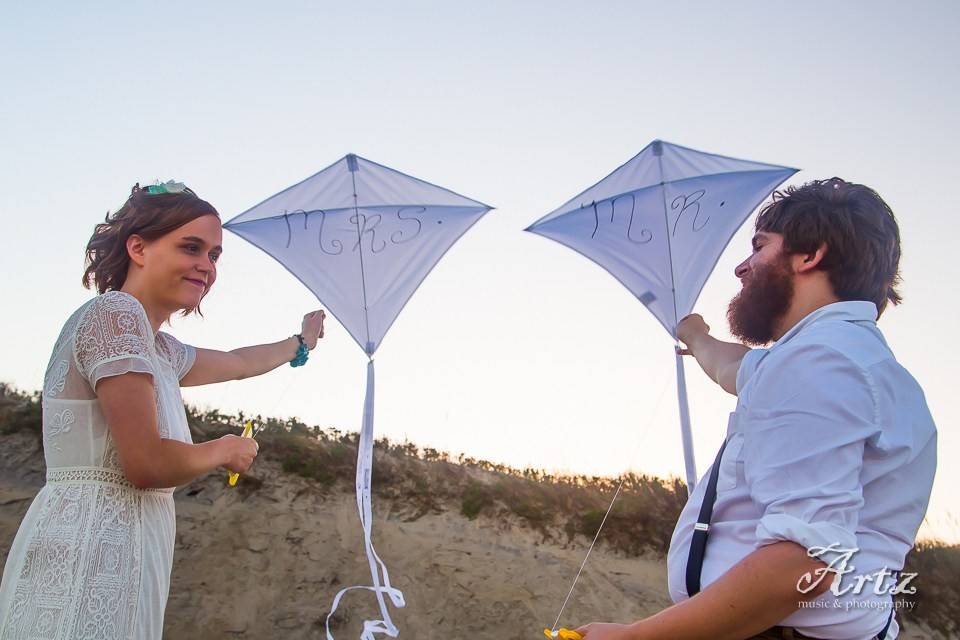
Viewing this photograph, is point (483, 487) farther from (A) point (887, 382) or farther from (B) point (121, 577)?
(A) point (887, 382)

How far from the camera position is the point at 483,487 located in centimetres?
796

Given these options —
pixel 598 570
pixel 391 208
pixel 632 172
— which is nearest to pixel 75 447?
pixel 391 208

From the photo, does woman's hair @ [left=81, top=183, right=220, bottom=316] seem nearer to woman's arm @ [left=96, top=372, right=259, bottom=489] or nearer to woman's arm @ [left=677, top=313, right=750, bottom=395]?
woman's arm @ [left=96, top=372, right=259, bottom=489]

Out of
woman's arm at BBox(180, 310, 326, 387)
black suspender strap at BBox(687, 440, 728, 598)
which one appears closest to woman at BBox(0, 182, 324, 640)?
woman's arm at BBox(180, 310, 326, 387)

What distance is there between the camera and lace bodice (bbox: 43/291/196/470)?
7.10 feet

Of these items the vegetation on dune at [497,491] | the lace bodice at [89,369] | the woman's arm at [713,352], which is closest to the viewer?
the lace bodice at [89,369]

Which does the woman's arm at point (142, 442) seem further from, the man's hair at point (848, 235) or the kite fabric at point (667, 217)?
the kite fabric at point (667, 217)

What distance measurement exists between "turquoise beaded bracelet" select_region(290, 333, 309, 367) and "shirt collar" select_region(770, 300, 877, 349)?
257 centimetres

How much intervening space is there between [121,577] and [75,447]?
0.39 m

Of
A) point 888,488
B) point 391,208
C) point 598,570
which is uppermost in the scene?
point 391,208

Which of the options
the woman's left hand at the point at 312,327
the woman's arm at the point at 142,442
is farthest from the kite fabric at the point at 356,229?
the woman's arm at the point at 142,442

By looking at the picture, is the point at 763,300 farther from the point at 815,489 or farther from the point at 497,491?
the point at 497,491

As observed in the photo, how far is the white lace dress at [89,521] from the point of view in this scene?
2.06 meters

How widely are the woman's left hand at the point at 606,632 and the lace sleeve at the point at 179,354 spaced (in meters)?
1.81
